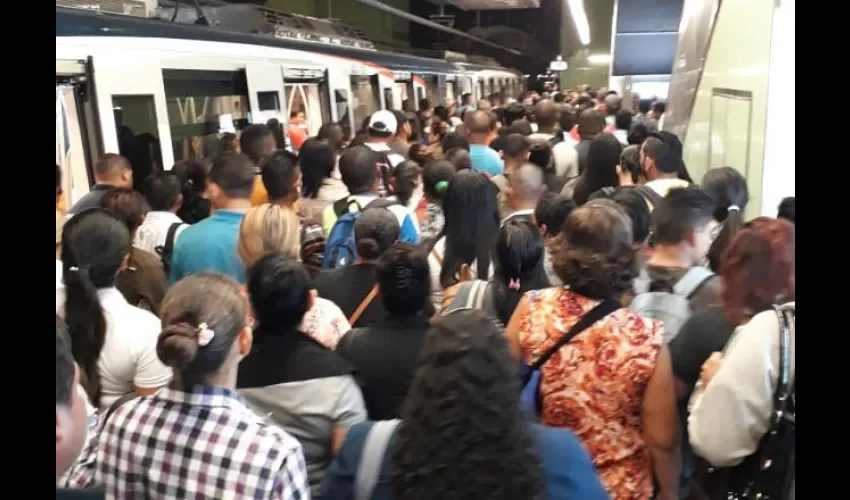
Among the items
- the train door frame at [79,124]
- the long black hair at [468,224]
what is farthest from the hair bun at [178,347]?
the train door frame at [79,124]

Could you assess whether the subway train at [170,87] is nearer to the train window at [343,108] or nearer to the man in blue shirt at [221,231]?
the train window at [343,108]

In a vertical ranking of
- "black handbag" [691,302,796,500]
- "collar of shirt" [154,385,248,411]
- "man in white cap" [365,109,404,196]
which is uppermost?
"man in white cap" [365,109,404,196]

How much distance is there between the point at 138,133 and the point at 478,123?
86.5 inches

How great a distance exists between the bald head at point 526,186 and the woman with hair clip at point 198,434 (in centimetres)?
197

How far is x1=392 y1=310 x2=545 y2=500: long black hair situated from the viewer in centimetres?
148

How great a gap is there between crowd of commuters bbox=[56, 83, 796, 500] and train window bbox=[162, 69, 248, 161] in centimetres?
185

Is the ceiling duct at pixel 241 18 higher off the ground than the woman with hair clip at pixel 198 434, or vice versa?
the ceiling duct at pixel 241 18

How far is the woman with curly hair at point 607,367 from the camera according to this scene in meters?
2.10

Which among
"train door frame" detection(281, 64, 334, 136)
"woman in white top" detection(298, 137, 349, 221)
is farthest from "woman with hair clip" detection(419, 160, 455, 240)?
"train door frame" detection(281, 64, 334, 136)

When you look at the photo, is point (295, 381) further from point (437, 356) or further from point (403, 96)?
point (403, 96)

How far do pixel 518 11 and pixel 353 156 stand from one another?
110 ft

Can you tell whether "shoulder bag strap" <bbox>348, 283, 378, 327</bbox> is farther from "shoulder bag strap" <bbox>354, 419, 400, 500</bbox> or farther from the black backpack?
"shoulder bag strap" <bbox>354, 419, 400, 500</bbox>
